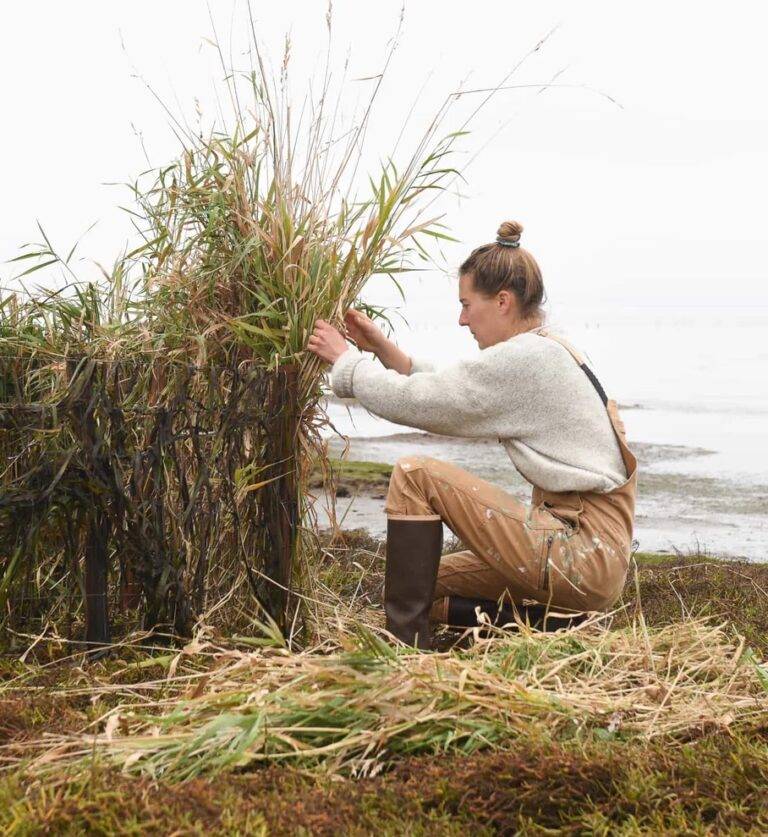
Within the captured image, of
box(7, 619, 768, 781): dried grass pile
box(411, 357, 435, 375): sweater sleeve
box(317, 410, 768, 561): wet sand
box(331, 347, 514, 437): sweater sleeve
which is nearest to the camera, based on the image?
box(7, 619, 768, 781): dried grass pile

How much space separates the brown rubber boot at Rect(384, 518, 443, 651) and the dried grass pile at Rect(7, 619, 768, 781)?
18.1 inches

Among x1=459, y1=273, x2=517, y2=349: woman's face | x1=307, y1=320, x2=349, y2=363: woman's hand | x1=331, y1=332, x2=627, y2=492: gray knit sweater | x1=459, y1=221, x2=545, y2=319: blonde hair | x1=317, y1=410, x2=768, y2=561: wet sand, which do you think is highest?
x1=459, y1=221, x2=545, y2=319: blonde hair

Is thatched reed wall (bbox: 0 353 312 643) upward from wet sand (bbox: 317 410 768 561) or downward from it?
upward

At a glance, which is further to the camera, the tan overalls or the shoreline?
the shoreline

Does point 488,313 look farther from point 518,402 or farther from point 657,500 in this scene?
point 657,500

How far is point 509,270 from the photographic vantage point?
12.7 feet

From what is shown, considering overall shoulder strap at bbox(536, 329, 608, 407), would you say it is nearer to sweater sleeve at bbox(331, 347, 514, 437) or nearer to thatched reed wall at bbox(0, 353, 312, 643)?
sweater sleeve at bbox(331, 347, 514, 437)

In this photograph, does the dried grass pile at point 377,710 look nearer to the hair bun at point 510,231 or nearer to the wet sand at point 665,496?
the hair bun at point 510,231

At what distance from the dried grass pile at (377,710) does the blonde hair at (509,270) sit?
1260 mm

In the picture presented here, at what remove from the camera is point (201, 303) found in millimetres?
3838

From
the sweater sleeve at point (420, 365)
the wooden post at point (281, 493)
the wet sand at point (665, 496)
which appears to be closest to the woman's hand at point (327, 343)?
the wooden post at point (281, 493)

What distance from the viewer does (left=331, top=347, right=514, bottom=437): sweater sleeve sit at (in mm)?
3703

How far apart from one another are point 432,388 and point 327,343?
0.38m

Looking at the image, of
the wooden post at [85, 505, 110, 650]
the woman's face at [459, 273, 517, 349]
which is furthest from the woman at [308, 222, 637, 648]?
the wooden post at [85, 505, 110, 650]
